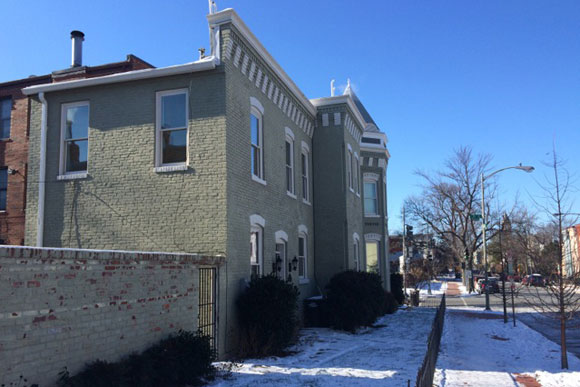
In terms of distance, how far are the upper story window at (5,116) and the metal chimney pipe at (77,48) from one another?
3167mm

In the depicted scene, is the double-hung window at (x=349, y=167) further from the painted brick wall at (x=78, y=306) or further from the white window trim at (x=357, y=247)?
the painted brick wall at (x=78, y=306)

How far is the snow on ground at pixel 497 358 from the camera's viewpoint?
9802 mm

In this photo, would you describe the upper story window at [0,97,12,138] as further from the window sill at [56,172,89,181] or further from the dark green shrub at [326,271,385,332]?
the dark green shrub at [326,271,385,332]

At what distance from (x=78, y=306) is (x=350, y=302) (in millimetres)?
10440

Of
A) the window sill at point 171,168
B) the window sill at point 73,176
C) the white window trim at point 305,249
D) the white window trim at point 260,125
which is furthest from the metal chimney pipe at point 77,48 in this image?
the white window trim at point 305,249

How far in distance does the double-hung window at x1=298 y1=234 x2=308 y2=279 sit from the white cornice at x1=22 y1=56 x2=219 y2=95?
7.80 metres

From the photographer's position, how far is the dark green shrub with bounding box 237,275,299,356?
1152cm

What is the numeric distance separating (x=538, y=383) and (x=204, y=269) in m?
6.96

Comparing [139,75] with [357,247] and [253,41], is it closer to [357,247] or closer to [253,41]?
[253,41]

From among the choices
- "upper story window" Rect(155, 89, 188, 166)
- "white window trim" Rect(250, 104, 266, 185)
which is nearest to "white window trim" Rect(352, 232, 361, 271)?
"white window trim" Rect(250, 104, 266, 185)

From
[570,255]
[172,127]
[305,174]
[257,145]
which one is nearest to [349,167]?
[305,174]

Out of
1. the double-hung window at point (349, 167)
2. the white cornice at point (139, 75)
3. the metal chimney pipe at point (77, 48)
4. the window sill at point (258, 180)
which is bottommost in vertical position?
the window sill at point (258, 180)

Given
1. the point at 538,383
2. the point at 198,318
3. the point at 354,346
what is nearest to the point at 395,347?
the point at 354,346

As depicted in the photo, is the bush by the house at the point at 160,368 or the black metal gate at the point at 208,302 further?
the black metal gate at the point at 208,302
